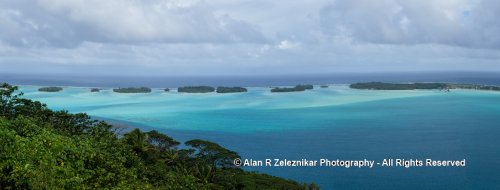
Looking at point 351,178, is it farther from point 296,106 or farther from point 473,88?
point 473,88

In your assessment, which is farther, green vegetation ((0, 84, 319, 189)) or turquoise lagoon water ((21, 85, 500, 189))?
turquoise lagoon water ((21, 85, 500, 189))

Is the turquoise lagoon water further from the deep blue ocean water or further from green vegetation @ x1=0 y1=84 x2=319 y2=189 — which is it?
green vegetation @ x1=0 y1=84 x2=319 y2=189

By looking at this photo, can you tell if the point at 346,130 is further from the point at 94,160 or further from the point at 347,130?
the point at 94,160

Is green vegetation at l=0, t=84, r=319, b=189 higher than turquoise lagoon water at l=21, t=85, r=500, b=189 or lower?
higher

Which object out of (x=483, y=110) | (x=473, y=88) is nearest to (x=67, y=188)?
(x=483, y=110)

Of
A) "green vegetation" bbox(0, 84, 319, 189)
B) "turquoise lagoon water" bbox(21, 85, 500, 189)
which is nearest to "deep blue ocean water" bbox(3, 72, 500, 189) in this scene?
"turquoise lagoon water" bbox(21, 85, 500, 189)

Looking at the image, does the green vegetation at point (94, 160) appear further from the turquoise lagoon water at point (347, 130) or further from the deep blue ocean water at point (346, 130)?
the turquoise lagoon water at point (347, 130)
